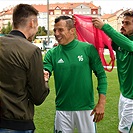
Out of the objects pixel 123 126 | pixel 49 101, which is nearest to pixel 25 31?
pixel 123 126

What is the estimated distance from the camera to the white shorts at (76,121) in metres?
3.39

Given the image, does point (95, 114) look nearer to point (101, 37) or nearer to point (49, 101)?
point (101, 37)

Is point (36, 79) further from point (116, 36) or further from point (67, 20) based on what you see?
point (67, 20)

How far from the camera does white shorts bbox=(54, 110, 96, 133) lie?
11.1 feet

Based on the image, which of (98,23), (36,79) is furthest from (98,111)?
(36,79)

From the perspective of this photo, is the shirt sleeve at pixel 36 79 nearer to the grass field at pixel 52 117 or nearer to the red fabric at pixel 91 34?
the red fabric at pixel 91 34

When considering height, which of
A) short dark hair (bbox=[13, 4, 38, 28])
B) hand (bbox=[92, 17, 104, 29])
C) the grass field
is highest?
short dark hair (bbox=[13, 4, 38, 28])

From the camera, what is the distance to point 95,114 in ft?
10.9

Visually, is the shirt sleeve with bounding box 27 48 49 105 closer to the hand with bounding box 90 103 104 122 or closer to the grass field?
the hand with bounding box 90 103 104 122

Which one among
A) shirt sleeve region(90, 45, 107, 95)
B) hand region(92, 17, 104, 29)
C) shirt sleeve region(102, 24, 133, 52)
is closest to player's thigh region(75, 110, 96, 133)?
shirt sleeve region(90, 45, 107, 95)

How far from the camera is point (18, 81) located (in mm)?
2473

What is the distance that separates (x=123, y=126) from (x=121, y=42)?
4.34 ft

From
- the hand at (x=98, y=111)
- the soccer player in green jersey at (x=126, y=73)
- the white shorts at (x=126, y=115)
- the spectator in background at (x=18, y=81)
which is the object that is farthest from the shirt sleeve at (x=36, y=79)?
the white shorts at (x=126, y=115)

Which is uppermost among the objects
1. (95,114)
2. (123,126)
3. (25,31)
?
(25,31)
